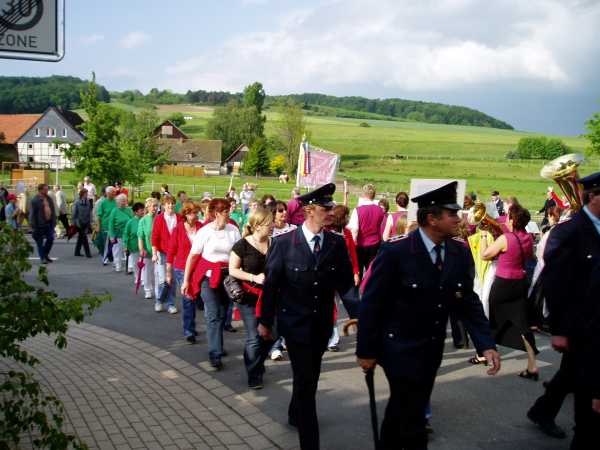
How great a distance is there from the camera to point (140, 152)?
5188 cm

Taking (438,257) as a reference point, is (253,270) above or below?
below

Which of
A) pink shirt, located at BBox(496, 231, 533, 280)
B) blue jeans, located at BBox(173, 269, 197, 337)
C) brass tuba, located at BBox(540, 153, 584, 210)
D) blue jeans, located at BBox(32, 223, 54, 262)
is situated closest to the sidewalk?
blue jeans, located at BBox(173, 269, 197, 337)

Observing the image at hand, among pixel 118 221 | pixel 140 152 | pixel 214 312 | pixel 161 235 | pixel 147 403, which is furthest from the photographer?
pixel 140 152

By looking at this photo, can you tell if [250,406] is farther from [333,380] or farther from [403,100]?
[403,100]

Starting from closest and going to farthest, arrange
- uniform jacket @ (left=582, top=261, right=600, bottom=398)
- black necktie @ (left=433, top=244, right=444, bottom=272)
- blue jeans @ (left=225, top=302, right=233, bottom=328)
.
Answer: uniform jacket @ (left=582, top=261, right=600, bottom=398) → black necktie @ (left=433, top=244, right=444, bottom=272) → blue jeans @ (left=225, top=302, right=233, bottom=328)

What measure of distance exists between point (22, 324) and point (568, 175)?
19.8 feet

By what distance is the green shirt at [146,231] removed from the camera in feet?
38.4

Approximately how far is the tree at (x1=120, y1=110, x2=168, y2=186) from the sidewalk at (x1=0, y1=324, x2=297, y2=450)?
96.6 feet

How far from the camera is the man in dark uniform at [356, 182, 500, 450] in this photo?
14.0ft

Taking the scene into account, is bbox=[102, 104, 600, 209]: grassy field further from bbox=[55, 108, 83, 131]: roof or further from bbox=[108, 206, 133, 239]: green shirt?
bbox=[108, 206, 133, 239]: green shirt

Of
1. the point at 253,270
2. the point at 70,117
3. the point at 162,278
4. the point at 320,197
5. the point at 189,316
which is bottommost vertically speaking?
the point at 189,316

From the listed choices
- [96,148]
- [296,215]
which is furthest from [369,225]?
[96,148]

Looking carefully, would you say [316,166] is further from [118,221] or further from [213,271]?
[213,271]

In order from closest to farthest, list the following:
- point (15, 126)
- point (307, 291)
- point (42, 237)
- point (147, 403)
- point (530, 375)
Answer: point (307, 291) → point (147, 403) → point (530, 375) → point (42, 237) → point (15, 126)
